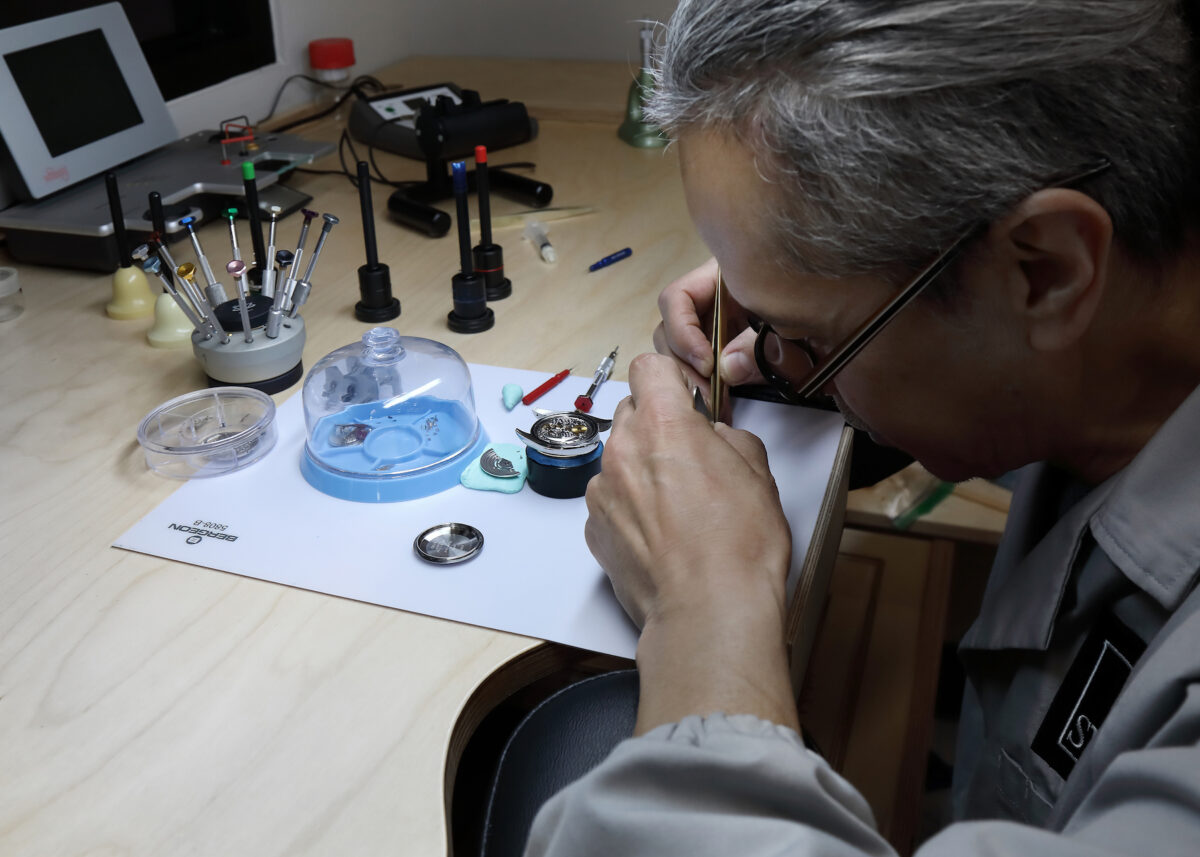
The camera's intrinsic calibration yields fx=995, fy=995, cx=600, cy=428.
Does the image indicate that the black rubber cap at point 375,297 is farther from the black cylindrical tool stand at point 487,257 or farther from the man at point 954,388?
the man at point 954,388

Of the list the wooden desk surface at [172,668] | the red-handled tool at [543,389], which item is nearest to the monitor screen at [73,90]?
the wooden desk surface at [172,668]

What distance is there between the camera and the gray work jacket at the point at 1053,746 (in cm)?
51

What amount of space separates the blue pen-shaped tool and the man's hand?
0.50 metres

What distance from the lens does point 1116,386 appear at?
751mm

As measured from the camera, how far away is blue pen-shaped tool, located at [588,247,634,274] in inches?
54.6

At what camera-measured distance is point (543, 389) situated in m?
1.07

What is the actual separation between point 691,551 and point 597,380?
376 millimetres

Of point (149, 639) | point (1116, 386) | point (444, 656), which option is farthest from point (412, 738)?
point (1116, 386)

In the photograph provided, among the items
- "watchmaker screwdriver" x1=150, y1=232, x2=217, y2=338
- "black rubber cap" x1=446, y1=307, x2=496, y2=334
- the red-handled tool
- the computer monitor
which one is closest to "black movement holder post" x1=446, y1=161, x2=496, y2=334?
"black rubber cap" x1=446, y1=307, x2=496, y2=334

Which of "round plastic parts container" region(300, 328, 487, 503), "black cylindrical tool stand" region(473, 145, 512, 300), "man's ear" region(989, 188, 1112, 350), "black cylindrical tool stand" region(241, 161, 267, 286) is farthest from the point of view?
"black cylindrical tool stand" region(473, 145, 512, 300)

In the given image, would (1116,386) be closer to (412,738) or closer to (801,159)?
(801,159)

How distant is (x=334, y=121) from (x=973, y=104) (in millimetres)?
1726

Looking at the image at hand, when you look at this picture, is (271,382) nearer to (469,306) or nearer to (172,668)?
(469,306)

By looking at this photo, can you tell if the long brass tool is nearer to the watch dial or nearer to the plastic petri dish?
the watch dial
